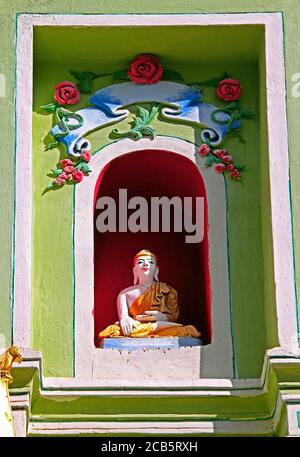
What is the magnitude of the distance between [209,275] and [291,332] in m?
0.79

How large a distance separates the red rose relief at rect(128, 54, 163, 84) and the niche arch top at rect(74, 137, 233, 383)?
0.41 meters

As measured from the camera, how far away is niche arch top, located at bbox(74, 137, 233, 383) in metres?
15.6

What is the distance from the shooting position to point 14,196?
15734 mm

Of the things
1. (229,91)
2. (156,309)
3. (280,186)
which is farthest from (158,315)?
(229,91)

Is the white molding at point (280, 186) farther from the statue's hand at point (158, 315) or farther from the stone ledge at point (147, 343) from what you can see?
the statue's hand at point (158, 315)

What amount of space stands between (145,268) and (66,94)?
119 cm

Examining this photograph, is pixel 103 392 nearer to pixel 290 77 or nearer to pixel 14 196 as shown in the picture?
pixel 14 196

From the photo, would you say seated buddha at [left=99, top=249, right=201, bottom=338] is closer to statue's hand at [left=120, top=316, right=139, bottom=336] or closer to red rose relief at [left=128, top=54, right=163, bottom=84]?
statue's hand at [left=120, top=316, right=139, bottom=336]

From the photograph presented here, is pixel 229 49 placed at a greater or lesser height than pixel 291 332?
greater

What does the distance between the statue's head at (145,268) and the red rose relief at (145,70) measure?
3.55 feet

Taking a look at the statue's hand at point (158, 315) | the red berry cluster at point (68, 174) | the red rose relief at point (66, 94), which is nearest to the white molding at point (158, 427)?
the statue's hand at point (158, 315)

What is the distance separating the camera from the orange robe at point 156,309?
15.8 metres

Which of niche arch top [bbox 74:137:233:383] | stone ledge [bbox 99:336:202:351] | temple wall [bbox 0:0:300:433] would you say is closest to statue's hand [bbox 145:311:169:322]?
stone ledge [bbox 99:336:202:351]

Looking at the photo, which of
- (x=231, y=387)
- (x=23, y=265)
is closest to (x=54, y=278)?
(x=23, y=265)
